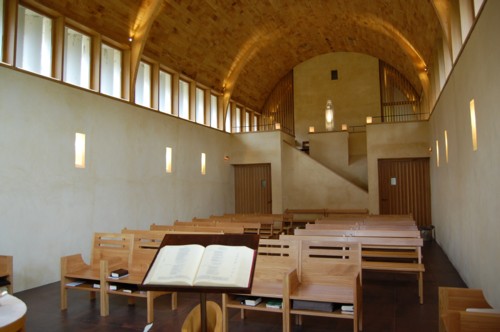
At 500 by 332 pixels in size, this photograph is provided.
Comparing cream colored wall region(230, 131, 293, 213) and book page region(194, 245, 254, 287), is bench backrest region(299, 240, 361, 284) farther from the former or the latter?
cream colored wall region(230, 131, 293, 213)

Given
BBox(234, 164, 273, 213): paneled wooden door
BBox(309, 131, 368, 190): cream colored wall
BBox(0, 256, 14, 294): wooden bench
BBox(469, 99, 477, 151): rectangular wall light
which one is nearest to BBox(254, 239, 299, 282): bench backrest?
BBox(469, 99, 477, 151): rectangular wall light

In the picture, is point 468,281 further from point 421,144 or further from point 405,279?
point 421,144

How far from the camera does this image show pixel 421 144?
1139 cm

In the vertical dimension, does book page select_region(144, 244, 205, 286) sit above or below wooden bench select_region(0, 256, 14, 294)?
above

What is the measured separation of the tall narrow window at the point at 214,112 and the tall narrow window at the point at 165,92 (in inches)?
95.5

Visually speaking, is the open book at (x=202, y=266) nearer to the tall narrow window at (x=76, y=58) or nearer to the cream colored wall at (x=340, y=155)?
the tall narrow window at (x=76, y=58)

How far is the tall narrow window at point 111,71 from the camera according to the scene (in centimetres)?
865

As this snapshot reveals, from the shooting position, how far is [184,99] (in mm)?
11875

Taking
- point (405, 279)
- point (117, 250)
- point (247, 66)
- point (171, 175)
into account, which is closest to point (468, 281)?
point (405, 279)

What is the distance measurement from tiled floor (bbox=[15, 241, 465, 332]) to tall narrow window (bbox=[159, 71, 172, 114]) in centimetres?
627

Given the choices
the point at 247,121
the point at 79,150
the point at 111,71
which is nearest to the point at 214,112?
the point at 247,121

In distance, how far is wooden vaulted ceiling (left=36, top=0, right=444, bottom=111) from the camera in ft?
28.3

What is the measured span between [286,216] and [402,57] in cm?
768

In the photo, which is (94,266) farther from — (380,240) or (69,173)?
(380,240)
